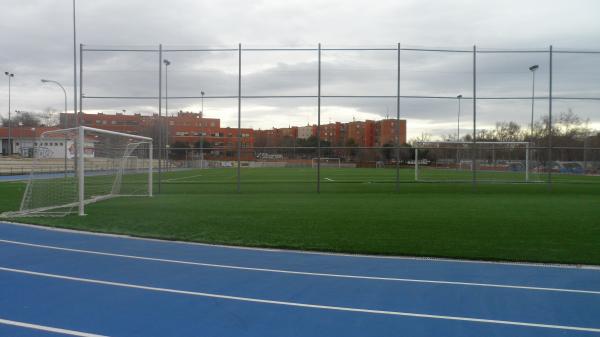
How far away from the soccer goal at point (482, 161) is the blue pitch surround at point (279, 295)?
75.2 ft

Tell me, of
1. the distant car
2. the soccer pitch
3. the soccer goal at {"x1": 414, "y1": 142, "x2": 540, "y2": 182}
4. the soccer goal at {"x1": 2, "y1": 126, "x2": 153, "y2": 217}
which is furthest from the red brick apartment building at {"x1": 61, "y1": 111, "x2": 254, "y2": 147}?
the distant car

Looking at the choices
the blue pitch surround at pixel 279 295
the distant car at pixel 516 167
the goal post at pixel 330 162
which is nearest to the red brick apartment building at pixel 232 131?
the goal post at pixel 330 162

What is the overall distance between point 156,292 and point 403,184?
23.8m

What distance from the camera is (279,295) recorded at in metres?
6.35

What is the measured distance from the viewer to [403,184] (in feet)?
93.9

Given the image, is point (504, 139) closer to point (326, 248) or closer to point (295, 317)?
point (326, 248)

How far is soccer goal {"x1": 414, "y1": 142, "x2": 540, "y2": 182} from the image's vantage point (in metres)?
31.4

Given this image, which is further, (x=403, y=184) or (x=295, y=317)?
(x=403, y=184)

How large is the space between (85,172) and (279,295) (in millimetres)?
16486

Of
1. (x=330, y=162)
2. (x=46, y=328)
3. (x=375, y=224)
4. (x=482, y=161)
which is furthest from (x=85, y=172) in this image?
(x=482, y=161)

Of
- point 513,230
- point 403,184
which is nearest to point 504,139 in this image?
point 403,184

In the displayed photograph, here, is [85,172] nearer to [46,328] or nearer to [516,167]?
[46,328]

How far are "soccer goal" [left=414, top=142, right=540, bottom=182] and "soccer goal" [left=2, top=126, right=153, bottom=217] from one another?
1759cm

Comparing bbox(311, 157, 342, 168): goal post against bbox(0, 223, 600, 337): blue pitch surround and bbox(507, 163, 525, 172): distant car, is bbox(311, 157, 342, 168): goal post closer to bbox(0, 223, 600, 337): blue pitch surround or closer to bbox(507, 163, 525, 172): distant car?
bbox(507, 163, 525, 172): distant car
